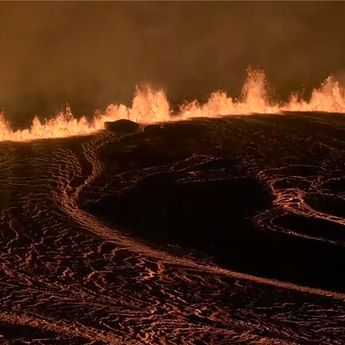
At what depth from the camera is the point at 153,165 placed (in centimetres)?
1659

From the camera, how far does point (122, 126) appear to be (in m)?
21.5

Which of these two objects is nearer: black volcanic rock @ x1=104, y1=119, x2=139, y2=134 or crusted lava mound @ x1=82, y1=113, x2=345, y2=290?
crusted lava mound @ x1=82, y1=113, x2=345, y2=290

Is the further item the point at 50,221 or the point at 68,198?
the point at 68,198

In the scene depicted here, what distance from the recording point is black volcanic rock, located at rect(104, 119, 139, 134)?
21031 millimetres

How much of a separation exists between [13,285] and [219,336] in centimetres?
346

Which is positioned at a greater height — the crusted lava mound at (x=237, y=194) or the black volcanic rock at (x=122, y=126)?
the black volcanic rock at (x=122, y=126)

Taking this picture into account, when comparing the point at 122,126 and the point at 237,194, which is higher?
the point at 122,126

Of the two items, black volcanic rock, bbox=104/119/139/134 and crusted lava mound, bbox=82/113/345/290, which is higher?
black volcanic rock, bbox=104/119/139/134

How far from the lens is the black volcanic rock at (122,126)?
69.0ft

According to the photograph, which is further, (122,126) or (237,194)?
(122,126)

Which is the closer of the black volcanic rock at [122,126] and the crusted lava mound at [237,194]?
the crusted lava mound at [237,194]

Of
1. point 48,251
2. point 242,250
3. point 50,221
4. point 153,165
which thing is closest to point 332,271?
point 242,250

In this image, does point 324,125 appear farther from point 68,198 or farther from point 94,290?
point 94,290

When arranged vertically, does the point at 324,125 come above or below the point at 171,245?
above
